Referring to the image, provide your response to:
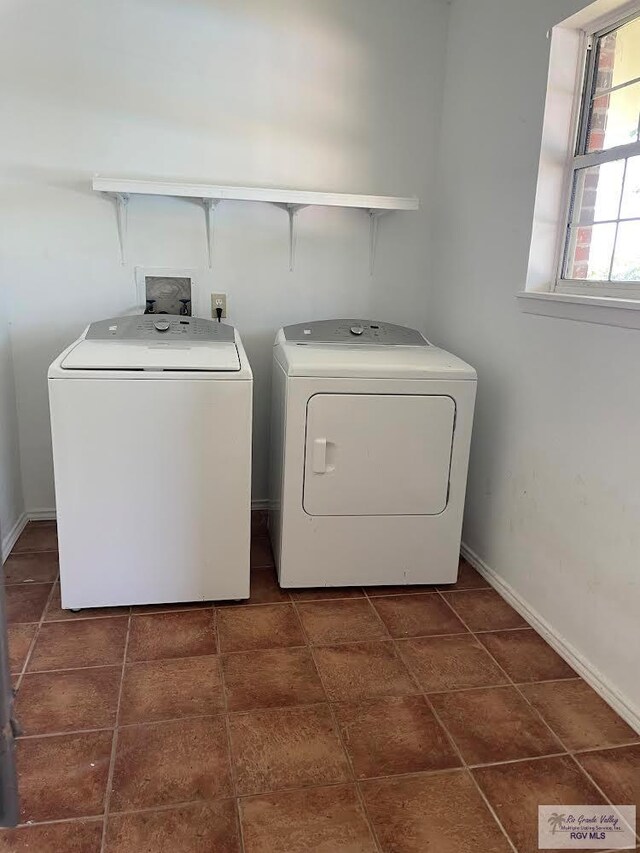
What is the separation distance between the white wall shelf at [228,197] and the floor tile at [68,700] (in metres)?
1.70

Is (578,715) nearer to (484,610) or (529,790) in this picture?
(529,790)

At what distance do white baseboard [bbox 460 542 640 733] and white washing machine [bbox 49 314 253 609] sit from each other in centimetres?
96

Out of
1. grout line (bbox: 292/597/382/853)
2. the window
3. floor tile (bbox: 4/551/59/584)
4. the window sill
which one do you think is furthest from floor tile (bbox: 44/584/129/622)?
the window

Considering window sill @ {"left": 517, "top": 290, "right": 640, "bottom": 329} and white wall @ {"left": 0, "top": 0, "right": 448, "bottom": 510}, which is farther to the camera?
white wall @ {"left": 0, "top": 0, "right": 448, "bottom": 510}

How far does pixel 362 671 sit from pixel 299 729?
321mm

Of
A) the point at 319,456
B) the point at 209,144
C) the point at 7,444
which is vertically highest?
the point at 209,144

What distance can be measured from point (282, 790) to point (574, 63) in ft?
7.65

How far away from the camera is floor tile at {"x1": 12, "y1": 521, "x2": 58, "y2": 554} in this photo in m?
2.64

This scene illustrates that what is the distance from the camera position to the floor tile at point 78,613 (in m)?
2.16

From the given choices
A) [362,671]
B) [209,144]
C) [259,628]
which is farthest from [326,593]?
[209,144]

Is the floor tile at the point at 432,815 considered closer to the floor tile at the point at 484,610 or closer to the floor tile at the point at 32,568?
the floor tile at the point at 484,610

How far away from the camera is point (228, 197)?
8.32ft

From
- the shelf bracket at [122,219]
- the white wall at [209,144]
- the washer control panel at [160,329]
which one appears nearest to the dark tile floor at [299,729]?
the washer control panel at [160,329]

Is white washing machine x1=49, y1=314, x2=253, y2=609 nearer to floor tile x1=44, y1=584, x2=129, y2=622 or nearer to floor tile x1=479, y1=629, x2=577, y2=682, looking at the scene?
floor tile x1=44, y1=584, x2=129, y2=622
